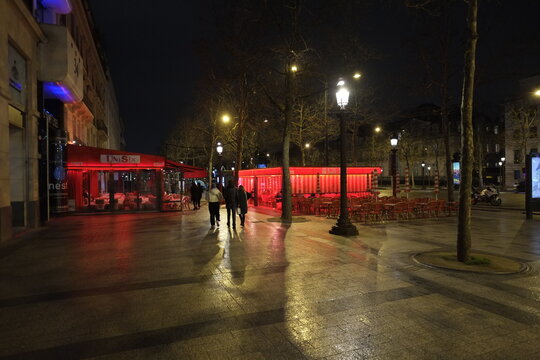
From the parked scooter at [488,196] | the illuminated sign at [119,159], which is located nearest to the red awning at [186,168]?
the illuminated sign at [119,159]

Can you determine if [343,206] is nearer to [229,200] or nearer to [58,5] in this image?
[229,200]

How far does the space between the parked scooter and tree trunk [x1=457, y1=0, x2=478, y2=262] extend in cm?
1905

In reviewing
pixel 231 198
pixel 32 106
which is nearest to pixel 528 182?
pixel 231 198

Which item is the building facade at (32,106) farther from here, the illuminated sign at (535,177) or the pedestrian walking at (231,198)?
the illuminated sign at (535,177)

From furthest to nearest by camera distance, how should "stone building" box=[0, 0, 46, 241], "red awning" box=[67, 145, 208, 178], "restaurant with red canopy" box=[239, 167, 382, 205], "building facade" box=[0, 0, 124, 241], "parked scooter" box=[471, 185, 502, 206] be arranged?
1. "restaurant with red canopy" box=[239, 167, 382, 205]
2. "parked scooter" box=[471, 185, 502, 206]
3. "red awning" box=[67, 145, 208, 178]
4. "building facade" box=[0, 0, 124, 241]
5. "stone building" box=[0, 0, 46, 241]

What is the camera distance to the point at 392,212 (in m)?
15.7

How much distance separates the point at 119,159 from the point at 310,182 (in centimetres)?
1197

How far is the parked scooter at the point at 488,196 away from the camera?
2342cm

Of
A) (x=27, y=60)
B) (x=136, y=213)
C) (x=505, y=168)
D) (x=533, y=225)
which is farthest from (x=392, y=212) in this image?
(x=505, y=168)

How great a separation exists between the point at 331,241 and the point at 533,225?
9.10 m

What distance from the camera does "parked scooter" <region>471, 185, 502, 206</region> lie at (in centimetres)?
2342

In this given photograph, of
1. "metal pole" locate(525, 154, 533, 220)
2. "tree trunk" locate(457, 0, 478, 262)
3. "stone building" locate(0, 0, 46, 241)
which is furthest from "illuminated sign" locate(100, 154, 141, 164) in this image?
"metal pole" locate(525, 154, 533, 220)

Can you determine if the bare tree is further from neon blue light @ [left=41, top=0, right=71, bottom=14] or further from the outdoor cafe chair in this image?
neon blue light @ [left=41, top=0, right=71, bottom=14]

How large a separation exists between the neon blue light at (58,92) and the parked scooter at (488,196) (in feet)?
82.8
